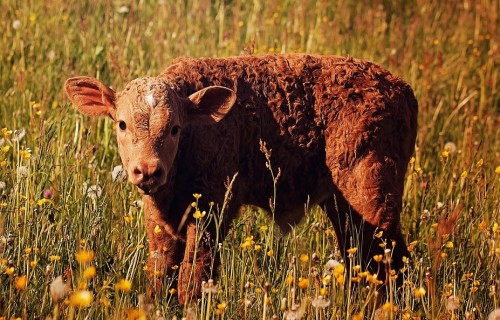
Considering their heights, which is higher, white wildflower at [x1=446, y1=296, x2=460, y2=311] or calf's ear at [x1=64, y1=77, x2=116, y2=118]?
calf's ear at [x1=64, y1=77, x2=116, y2=118]

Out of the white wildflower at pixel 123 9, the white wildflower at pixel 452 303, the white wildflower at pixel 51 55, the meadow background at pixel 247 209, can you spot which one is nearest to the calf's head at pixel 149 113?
the meadow background at pixel 247 209

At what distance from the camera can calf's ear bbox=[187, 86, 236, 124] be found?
541 cm

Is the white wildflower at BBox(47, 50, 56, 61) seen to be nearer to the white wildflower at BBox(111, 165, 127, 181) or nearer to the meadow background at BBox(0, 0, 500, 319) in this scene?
the meadow background at BBox(0, 0, 500, 319)

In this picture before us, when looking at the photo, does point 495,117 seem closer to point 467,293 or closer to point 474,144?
point 474,144

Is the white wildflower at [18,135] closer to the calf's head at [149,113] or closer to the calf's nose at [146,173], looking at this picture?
the calf's head at [149,113]

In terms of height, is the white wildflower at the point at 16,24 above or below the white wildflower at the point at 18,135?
above

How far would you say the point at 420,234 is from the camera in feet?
21.0

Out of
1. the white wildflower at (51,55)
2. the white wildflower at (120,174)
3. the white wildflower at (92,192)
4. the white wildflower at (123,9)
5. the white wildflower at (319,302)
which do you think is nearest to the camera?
the white wildflower at (319,302)

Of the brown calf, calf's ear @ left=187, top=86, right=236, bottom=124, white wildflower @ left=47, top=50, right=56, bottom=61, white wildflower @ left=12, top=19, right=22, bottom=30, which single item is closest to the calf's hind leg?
the brown calf

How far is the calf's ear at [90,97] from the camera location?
5426mm

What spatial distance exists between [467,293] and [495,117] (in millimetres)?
3802

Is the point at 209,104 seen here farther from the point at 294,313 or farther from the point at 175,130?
the point at 294,313

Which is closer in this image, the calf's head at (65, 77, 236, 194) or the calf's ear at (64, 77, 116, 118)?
the calf's head at (65, 77, 236, 194)

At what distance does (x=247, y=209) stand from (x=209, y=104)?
125cm
